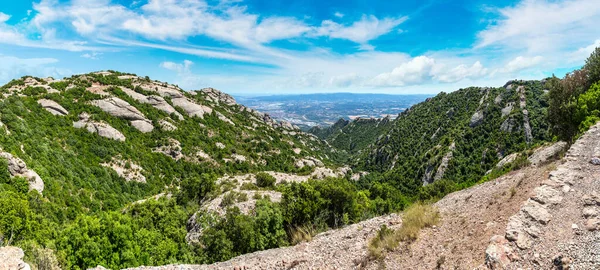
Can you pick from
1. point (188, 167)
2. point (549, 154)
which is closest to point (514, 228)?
point (549, 154)

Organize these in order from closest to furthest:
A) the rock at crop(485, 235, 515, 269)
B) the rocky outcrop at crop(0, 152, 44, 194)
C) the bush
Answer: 1. the rock at crop(485, 235, 515, 269)
2. the rocky outcrop at crop(0, 152, 44, 194)
3. the bush

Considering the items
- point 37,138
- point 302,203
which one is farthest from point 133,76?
point 302,203

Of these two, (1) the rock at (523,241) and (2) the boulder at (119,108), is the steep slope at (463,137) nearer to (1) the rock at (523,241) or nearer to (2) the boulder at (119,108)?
(1) the rock at (523,241)

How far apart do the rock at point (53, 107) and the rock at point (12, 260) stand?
58721mm

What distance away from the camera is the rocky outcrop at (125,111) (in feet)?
230

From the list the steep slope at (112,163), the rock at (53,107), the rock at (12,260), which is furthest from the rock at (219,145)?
the rock at (12,260)

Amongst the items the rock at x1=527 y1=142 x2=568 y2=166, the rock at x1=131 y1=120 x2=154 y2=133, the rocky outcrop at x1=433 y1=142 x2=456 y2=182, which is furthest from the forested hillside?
the rock at x1=527 y1=142 x2=568 y2=166

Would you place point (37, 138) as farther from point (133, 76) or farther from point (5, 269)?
point (133, 76)

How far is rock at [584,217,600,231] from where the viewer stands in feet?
32.0

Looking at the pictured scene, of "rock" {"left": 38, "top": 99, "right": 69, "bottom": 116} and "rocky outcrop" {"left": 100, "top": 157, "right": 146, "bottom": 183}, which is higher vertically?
"rock" {"left": 38, "top": 99, "right": 69, "bottom": 116}

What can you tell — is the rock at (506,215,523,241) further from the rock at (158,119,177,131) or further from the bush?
the rock at (158,119,177,131)

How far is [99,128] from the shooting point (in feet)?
201

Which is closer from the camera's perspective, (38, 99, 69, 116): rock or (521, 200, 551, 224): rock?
(521, 200, 551, 224): rock

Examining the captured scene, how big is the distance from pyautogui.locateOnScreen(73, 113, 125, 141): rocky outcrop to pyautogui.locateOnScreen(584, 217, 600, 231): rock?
7243 centimetres
